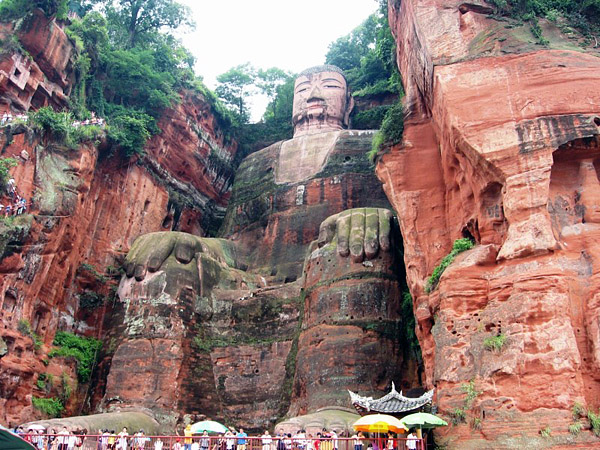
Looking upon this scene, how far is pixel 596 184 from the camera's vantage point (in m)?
15.0

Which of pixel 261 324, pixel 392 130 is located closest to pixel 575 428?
pixel 392 130

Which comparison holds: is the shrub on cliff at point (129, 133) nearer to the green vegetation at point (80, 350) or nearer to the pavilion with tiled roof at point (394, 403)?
the green vegetation at point (80, 350)

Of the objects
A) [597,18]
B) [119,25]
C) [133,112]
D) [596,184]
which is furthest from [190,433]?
[119,25]

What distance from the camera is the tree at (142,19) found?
32.2 meters

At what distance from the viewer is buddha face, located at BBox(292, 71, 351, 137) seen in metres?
33.0

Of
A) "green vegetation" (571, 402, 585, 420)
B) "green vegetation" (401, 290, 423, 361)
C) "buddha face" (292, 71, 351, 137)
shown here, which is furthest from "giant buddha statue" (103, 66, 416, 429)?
"green vegetation" (571, 402, 585, 420)

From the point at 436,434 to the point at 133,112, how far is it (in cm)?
1911

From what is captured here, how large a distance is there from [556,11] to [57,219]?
16.1 meters

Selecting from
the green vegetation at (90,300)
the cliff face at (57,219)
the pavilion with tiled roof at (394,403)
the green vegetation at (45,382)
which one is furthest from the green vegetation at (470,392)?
the green vegetation at (90,300)

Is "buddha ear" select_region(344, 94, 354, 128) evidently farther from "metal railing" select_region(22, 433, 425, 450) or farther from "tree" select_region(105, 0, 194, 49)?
"metal railing" select_region(22, 433, 425, 450)

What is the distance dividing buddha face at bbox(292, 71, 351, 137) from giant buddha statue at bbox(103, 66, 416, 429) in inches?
204

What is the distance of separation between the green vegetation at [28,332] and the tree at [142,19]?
15.4 metres

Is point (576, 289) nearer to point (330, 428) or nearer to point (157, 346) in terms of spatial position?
point (330, 428)

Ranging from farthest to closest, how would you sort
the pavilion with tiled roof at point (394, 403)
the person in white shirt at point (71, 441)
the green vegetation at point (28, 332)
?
1. the green vegetation at point (28, 332)
2. the pavilion with tiled roof at point (394, 403)
3. the person in white shirt at point (71, 441)
